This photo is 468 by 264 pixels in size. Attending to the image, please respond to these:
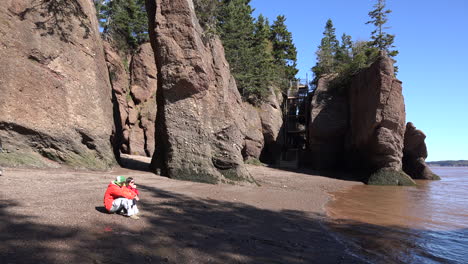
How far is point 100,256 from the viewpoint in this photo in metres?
3.29

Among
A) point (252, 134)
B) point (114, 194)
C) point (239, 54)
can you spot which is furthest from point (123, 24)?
point (114, 194)

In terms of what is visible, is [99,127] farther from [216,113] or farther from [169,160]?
[216,113]

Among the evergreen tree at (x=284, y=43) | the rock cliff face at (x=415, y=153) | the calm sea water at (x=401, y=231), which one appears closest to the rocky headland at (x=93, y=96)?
the calm sea water at (x=401, y=231)

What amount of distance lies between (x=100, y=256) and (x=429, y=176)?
27037 millimetres

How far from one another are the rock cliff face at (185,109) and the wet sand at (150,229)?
334 centimetres

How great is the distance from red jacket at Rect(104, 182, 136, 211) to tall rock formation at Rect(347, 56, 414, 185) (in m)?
16.7

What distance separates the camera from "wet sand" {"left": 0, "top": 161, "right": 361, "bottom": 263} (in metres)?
3.44

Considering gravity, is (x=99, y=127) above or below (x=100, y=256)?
above

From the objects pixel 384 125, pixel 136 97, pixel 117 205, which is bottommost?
pixel 117 205

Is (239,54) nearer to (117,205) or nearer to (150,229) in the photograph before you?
(117,205)

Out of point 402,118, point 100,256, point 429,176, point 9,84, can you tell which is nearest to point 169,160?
point 9,84

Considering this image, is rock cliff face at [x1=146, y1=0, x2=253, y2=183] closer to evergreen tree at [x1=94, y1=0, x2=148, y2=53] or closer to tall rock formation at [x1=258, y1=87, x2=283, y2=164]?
tall rock formation at [x1=258, y1=87, x2=283, y2=164]

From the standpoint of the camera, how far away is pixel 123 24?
2830 centimetres

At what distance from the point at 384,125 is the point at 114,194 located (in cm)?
1799
